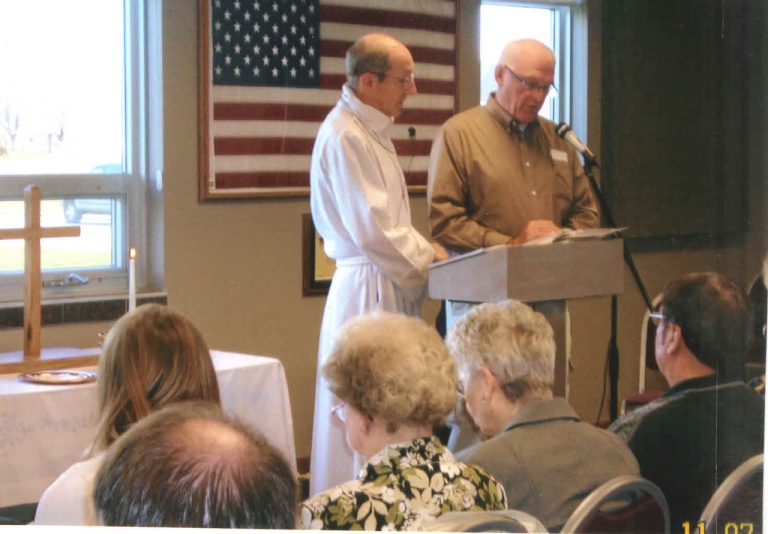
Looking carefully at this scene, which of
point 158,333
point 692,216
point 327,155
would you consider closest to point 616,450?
point 692,216

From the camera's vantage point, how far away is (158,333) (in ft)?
6.27

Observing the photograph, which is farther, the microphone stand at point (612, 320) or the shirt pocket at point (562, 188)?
the shirt pocket at point (562, 188)

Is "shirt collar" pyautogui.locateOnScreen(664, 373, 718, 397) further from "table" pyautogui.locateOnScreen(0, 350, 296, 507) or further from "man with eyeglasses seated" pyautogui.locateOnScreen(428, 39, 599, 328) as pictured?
"table" pyautogui.locateOnScreen(0, 350, 296, 507)

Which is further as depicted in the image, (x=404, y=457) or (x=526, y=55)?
(x=526, y=55)

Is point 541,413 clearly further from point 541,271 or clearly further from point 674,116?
point 674,116

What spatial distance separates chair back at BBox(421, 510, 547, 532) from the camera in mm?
1482

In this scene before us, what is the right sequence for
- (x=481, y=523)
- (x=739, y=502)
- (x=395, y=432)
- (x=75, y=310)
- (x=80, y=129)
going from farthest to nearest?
(x=75, y=310) → (x=80, y=129) → (x=739, y=502) → (x=395, y=432) → (x=481, y=523)

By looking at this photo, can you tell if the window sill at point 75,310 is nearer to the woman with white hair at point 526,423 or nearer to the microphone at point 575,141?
the woman with white hair at point 526,423

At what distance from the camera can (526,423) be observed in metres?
2.02

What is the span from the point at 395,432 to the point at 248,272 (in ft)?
2.99

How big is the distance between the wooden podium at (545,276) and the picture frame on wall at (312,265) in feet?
0.96

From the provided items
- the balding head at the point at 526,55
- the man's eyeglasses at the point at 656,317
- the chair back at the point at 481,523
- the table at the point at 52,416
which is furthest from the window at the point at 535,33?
the chair back at the point at 481,523

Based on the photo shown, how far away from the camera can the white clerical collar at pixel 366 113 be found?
2.68 meters

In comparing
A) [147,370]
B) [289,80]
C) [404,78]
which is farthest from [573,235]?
[147,370]
